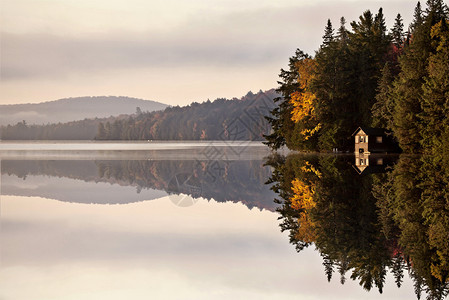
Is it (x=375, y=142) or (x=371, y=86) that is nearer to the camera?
(x=375, y=142)

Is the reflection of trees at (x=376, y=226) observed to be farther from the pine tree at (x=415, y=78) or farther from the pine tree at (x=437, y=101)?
the pine tree at (x=415, y=78)

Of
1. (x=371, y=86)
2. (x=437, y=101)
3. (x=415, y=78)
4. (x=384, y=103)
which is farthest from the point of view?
(x=371, y=86)

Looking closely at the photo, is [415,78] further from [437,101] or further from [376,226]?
[376,226]

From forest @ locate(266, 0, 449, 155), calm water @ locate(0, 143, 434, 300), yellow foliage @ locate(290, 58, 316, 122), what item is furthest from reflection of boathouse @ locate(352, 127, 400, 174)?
calm water @ locate(0, 143, 434, 300)

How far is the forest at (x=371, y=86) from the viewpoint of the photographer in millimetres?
51844

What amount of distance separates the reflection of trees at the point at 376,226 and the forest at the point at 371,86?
78.0ft

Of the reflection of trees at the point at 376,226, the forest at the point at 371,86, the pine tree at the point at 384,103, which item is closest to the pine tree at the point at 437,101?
the forest at the point at 371,86

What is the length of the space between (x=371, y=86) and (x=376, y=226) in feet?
189

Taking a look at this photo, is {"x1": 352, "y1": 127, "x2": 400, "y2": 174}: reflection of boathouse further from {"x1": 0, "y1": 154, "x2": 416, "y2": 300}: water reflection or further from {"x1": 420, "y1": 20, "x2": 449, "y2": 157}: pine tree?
{"x1": 0, "y1": 154, "x2": 416, "y2": 300}: water reflection

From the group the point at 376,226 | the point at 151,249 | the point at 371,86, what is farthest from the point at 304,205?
the point at 371,86

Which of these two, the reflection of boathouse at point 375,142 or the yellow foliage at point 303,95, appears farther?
the yellow foliage at point 303,95

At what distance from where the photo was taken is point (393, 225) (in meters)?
16.9

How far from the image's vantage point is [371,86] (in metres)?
72.0

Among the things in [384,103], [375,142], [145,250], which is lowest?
[145,250]
